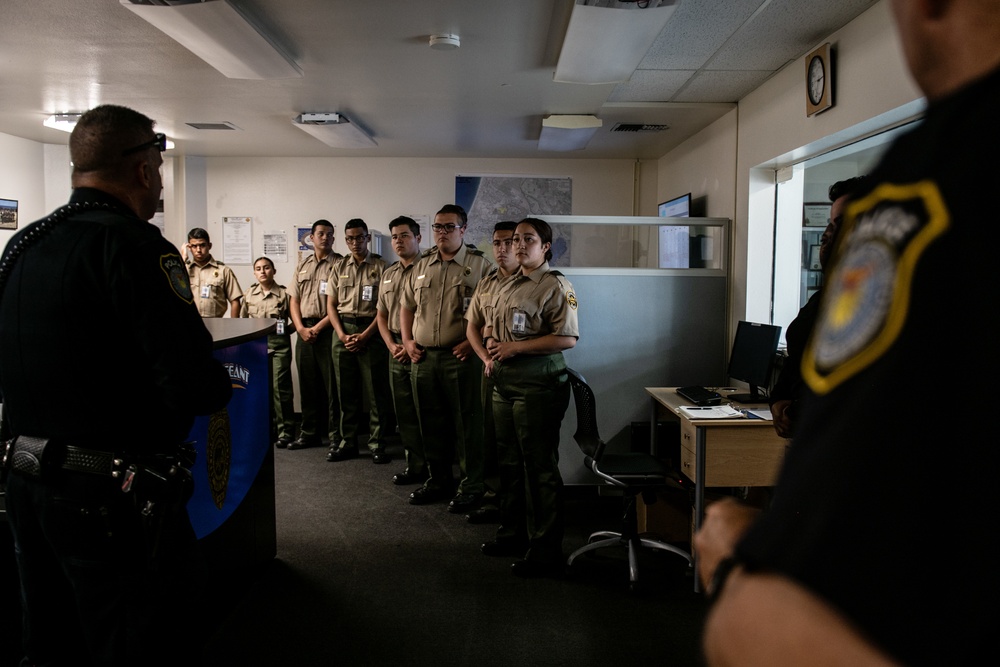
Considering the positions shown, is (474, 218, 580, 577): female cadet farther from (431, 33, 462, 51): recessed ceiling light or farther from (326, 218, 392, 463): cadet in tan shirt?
(326, 218, 392, 463): cadet in tan shirt

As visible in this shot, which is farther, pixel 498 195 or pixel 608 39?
pixel 498 195

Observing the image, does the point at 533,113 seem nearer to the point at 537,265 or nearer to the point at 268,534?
the point at 537,265

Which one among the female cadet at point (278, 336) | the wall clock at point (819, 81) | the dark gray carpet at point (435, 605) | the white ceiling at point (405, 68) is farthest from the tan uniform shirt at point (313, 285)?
the wall clock at point (819, 81)

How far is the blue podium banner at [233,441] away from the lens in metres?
2.17

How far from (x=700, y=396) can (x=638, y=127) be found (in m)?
2.57

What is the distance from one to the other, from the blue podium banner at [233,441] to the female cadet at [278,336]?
272 centimetres

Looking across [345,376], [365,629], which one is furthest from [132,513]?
[345,376]

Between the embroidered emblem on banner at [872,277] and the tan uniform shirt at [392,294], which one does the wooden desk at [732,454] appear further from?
the embroidered emblem on banner at [872,277]

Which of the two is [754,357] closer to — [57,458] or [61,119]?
[57,458]

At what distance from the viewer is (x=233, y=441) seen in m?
2.46

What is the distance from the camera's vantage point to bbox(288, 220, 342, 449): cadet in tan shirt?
5.23 meters

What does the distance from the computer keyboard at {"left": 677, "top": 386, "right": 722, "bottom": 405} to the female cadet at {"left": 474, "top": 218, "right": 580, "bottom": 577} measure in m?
0.68

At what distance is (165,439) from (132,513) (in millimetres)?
171

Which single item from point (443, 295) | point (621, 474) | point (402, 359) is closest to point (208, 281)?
point (402, 359)
